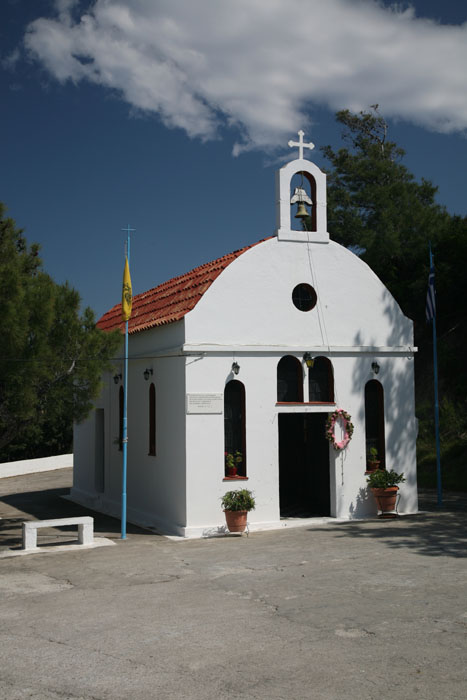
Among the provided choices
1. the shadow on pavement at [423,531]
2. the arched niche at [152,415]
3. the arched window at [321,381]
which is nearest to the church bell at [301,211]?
the arched window at [321,381]

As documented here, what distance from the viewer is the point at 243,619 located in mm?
8102

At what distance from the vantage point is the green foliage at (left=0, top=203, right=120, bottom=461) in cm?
1324

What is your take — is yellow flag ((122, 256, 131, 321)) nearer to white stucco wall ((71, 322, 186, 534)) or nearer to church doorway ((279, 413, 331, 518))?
white stucco wall ((71, 322, 186, 534))

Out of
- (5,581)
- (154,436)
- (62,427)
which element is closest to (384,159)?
(62,427)

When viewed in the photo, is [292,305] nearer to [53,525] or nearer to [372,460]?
[372,460]

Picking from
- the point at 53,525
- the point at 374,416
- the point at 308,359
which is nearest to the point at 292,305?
the point at 308,359

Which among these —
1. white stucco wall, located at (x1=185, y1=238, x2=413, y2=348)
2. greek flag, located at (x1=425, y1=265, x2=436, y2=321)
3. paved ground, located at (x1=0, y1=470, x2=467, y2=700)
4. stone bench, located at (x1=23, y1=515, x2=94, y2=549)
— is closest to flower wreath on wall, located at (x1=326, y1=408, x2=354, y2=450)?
white stucco wall, located at (x1=185, y1=238, x2=413, y2=348)

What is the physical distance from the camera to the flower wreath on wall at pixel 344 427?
15.4 metres

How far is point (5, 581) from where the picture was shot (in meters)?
10.5

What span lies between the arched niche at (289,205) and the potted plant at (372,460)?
4909 mm

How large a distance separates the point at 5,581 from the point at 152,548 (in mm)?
3112

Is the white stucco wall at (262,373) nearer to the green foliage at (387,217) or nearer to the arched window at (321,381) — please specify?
the arched window at (321,381)

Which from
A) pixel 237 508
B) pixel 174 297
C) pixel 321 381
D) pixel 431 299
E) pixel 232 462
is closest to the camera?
pixel 237 508

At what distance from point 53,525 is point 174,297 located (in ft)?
20.8
